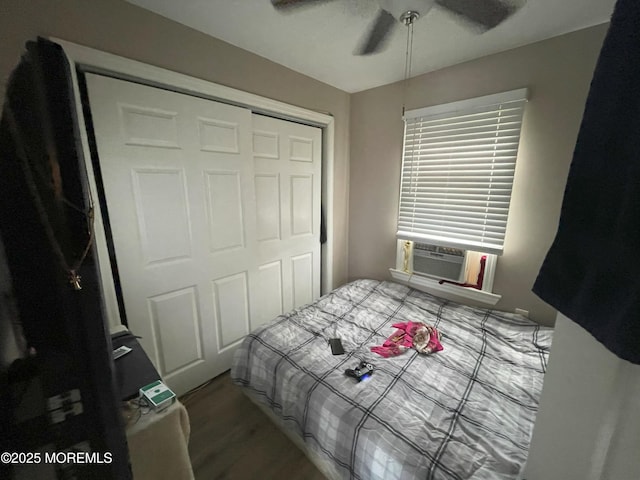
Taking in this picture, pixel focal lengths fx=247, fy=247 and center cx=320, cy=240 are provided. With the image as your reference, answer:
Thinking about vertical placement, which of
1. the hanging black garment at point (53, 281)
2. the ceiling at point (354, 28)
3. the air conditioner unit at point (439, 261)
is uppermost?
the ceiling at point (354, 28)

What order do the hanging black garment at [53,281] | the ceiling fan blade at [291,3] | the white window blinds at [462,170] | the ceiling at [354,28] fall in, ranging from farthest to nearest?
the white window blinds at [462,170]
the ceiling at [354,28]
the ceiling fan blade at [291,3]
the hanging black garment at [53,281]

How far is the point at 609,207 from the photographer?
38 centimetres

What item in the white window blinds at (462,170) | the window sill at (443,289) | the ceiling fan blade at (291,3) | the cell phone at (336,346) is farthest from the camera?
Result: the window sill at (443,289)

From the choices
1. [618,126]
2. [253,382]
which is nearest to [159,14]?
[618,126]

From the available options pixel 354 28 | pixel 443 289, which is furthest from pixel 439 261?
pixel 354 28

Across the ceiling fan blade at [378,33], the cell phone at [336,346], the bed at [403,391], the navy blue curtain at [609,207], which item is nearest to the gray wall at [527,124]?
the bed at [403,391]

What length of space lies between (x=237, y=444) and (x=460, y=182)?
237 cm

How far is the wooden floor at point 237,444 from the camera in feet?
4.28

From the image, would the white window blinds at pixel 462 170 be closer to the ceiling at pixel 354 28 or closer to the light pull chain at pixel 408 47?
the light pull chain at pixel 408 47

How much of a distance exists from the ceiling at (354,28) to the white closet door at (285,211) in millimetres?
525

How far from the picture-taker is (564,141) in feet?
5.18

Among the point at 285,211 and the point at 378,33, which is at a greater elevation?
the point at 378,33

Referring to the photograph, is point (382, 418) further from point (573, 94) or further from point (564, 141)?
point (573, 94)

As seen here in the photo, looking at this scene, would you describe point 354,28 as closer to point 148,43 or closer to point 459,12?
point 459,12
